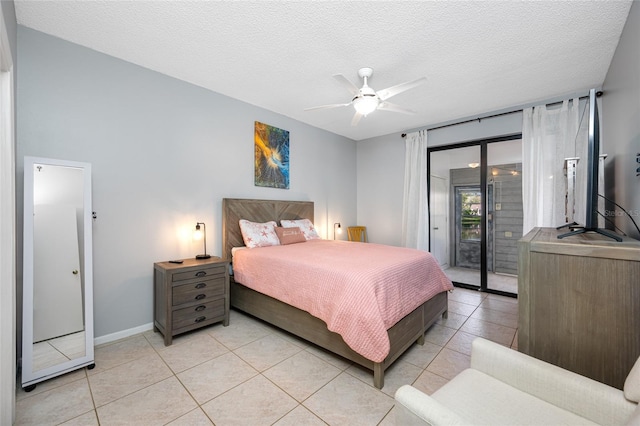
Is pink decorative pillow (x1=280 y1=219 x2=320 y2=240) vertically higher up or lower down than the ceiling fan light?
lower down

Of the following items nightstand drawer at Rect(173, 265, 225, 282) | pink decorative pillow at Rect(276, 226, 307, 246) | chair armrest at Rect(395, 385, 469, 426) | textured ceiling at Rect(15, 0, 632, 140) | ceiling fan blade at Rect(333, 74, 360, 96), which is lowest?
chair armrest at Rect(395, 385, 469, 426)

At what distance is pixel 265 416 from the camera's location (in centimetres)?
167

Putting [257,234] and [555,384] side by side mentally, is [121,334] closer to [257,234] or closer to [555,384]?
[257,234]

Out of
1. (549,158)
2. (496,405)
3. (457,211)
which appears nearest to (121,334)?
(496,405)

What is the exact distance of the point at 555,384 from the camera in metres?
1.09

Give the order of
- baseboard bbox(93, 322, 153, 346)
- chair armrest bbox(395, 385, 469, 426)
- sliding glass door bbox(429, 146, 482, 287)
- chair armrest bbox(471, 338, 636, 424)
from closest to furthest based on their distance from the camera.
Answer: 1. chair armrest bbox(395, 385, 469, 426)
2. chair armrest bbox(471, 338, 636, 424)
3. baseboard bbox(93, 322, 153, 346)
4. sliding glass door bbox(429, 146, 482, 287)

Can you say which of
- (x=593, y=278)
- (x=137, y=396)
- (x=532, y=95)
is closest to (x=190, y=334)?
(x=137, y=396)

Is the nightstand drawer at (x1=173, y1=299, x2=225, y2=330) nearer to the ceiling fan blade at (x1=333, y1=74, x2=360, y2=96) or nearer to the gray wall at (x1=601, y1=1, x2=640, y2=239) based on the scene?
the ceiling fan blade at (x1=333, y1=74, x2=360, y2=96)

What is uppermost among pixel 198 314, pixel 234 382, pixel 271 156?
pixel 271 156

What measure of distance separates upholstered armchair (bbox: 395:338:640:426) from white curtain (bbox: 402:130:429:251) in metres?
3.49

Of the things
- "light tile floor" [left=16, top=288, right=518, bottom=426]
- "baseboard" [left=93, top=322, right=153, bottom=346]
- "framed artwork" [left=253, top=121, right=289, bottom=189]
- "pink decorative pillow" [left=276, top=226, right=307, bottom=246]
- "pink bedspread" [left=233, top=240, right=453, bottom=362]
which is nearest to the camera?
"light tile floor" [left=16, top=288, right=518, bottom=426]

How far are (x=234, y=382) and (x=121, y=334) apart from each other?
151 centimetres

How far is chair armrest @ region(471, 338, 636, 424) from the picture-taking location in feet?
3.18

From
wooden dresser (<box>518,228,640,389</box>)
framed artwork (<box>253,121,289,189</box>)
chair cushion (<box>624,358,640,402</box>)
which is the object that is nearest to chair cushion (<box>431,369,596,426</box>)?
chair cushion (<box>624,358,640,402</box>)
